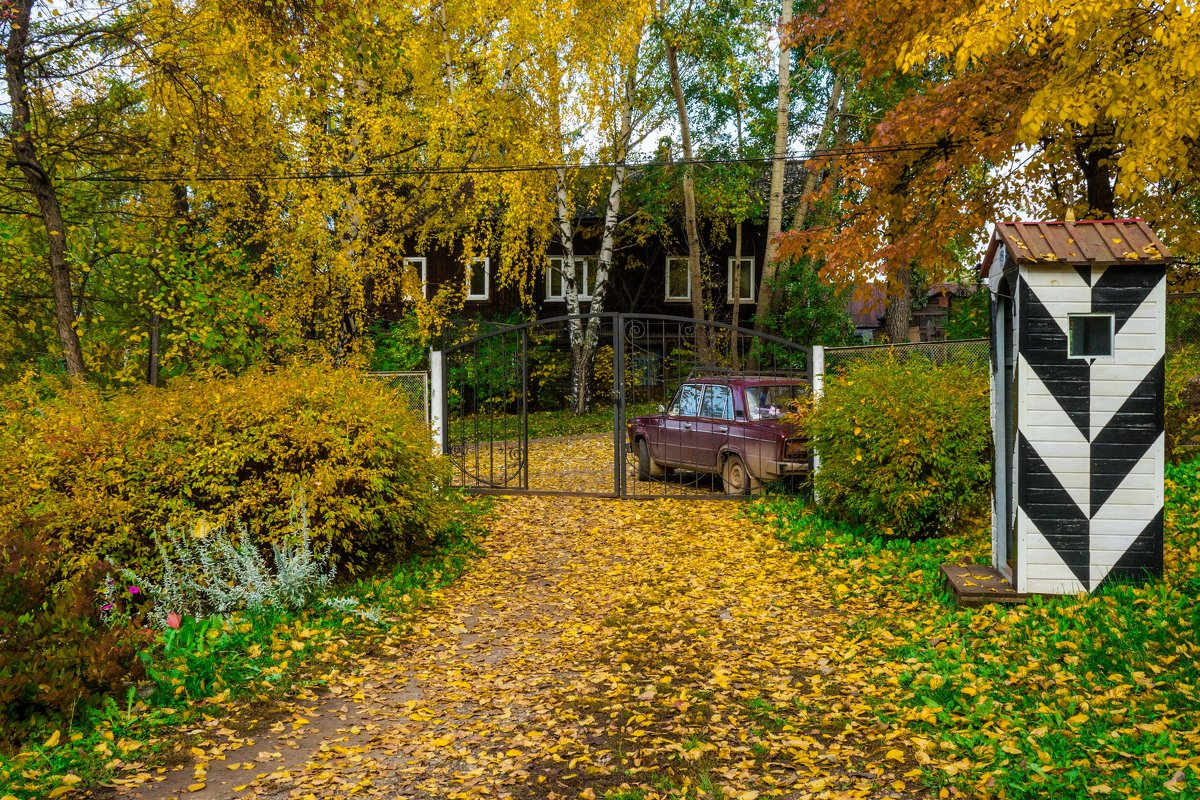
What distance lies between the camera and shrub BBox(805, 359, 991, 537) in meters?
9.12

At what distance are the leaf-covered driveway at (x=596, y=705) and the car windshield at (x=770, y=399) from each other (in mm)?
3322

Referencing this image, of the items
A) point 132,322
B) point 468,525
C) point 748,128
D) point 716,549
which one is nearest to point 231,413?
point 468,525

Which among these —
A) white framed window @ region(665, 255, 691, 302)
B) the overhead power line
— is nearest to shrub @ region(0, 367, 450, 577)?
the overhead power line

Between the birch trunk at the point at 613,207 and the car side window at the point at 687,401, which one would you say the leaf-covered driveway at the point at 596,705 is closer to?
the car side window at the point at 687,401

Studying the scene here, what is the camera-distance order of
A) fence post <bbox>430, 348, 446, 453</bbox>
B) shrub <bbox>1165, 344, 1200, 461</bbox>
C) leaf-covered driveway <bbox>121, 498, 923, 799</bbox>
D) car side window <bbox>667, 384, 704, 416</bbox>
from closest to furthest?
1. leaf-covered driveway <bbox>121, 498, 923, 799</bbox>
2. shrub <bbox>1165, 344, 1200, 461</bbox>
3. car side window <bbox>667, 384, 704, 416</bbox>
4. fence post <bbox>430, 348, 446, 453</bbox>

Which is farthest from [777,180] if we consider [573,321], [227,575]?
[227,575]

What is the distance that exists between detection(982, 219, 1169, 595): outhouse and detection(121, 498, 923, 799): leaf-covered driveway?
172 cm

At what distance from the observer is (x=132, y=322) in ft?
55.1

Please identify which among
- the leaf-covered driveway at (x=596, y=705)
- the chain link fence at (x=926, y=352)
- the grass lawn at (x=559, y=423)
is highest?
the chain link fence at (x=926, y=352)

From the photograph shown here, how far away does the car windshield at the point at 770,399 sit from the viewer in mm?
12039

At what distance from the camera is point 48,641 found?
530 cm

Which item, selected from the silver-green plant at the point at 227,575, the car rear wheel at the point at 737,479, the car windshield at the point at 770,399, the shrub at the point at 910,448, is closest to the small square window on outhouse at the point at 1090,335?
the shrub at the point at 910,448

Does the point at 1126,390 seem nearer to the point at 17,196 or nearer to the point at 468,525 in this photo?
the point at 468,525

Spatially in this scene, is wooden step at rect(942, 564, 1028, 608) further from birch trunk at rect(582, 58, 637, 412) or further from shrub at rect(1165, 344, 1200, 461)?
birch trunk at rect(582, 58, 637, 412)
